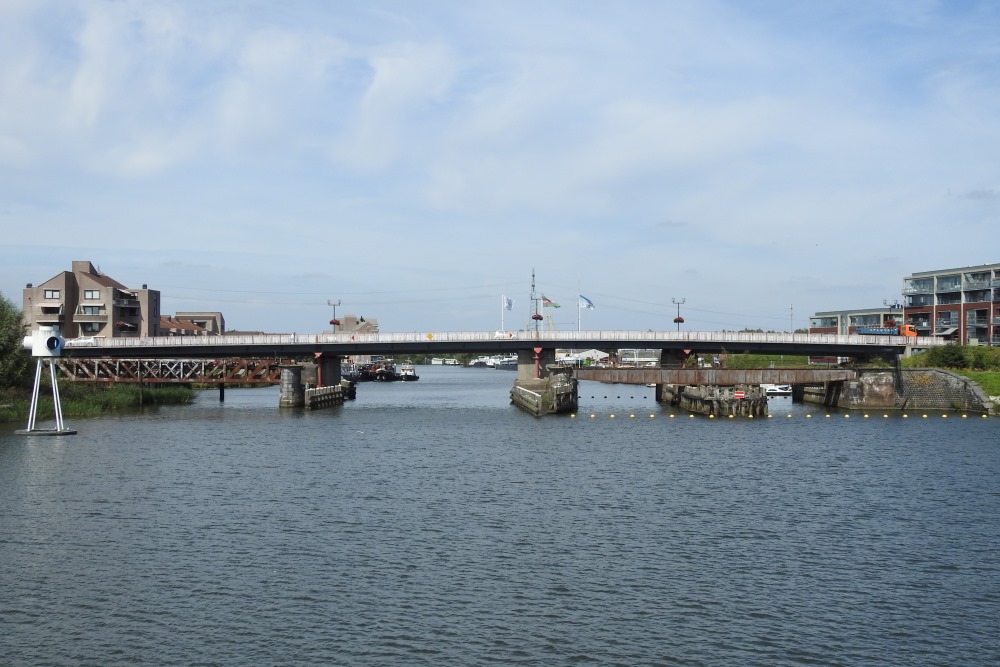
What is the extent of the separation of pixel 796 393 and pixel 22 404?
91.0 m

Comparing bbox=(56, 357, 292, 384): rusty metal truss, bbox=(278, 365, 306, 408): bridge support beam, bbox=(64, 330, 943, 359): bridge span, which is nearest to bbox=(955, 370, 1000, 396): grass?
bbox=(64, 330, 943, 359): bridge span

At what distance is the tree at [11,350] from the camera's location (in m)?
83.5

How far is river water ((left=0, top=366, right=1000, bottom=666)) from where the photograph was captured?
23750 mm

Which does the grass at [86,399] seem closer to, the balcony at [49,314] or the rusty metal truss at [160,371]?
the rusty metal truss at [160,371]

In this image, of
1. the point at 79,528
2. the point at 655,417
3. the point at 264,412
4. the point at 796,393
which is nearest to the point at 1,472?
the point at 79,528

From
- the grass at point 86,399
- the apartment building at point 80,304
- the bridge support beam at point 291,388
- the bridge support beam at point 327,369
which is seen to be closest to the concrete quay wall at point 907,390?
the bridge support beam at point 291,388

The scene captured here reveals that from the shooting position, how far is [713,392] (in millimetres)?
98125

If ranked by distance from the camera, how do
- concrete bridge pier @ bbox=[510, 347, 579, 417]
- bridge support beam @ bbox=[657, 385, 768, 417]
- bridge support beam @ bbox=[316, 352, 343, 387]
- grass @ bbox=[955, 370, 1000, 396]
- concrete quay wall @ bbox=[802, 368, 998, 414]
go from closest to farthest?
1. bridge support beam @ bbox=[657, 385, 768, 417]
2. grass @ bbox=[955, 370, 1000, 396]
3. concrete bridge pier @ bbox=[510, 347, 579, 417]
4. concrete quay wall @ bbox=[802, 368, 998, 414]
5. bridge support beam @ bbox=[316, 352, 343, 387]

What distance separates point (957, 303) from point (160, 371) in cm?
12675

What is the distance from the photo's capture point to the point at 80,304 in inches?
6068

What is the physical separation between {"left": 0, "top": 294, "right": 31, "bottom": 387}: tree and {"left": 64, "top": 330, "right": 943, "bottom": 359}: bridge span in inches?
1068

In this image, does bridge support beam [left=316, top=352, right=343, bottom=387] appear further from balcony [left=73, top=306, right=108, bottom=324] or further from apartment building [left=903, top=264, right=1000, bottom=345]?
apartment building [left=903, top=264, right=1000, bottom=345]

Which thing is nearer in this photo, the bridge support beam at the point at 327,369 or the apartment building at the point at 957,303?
the bridge support beam at the point at 327,369

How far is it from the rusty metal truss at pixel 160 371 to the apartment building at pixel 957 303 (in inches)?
4165
